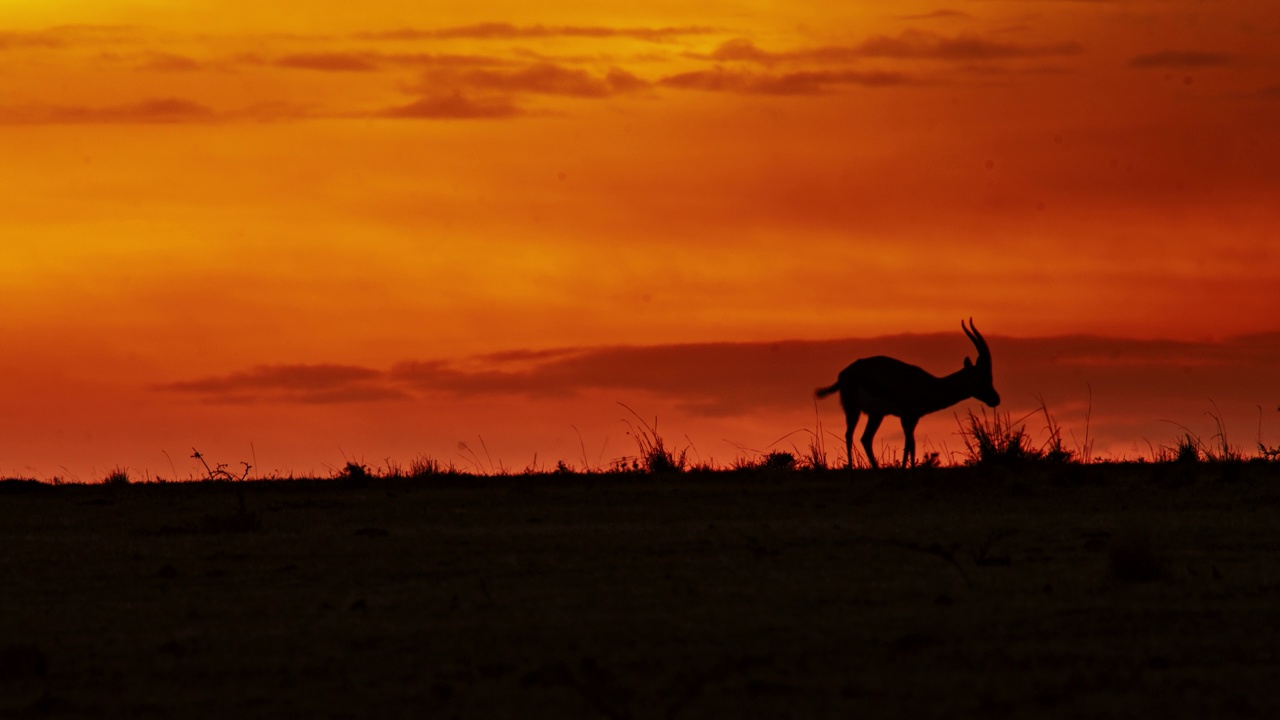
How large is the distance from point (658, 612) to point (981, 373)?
1553 cm

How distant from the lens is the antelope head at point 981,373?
75.8ft

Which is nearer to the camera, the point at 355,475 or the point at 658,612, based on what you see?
the point at 658,612

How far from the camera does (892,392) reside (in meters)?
21.9

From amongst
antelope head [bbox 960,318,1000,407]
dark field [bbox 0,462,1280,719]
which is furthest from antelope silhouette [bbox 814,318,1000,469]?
dark field [bbox 0,462,1280,719]

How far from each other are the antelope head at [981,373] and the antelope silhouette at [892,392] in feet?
0.06

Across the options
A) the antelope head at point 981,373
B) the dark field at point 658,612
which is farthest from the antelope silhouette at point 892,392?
the dark field at point 658,612

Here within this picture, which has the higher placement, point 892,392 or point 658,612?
point 892,392

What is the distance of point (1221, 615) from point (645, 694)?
3055mm

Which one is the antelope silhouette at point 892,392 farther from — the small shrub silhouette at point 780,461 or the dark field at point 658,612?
the dark field at point 658,612

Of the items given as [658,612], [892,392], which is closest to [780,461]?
[892,392]

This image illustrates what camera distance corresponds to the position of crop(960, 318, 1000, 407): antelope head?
2311cm

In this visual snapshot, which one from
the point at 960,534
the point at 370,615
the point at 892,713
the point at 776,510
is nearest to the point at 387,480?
the point at 776,510

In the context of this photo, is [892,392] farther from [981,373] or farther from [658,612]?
[658,612]

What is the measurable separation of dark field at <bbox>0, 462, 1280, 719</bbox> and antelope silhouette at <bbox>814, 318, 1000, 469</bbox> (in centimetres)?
683
